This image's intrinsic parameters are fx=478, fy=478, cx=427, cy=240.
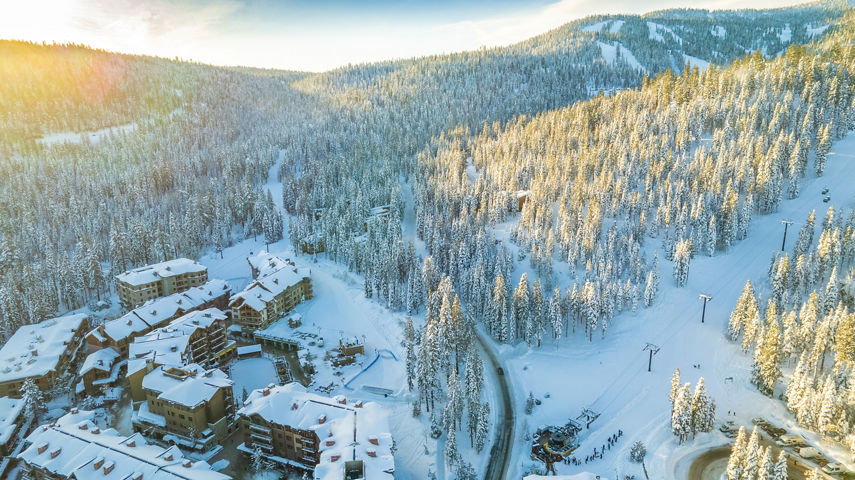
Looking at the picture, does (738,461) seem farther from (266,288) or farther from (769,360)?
(266,288)

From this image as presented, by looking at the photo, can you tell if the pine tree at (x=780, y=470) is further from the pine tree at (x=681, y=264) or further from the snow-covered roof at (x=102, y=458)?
the snow-covered roof at (x=102, y=458)

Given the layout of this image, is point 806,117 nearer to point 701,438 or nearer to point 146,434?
point 701,438

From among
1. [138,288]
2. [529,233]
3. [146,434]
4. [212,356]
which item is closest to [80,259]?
[138,288]

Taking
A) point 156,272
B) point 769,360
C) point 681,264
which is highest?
point 156,272

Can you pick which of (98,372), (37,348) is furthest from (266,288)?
(37,348)

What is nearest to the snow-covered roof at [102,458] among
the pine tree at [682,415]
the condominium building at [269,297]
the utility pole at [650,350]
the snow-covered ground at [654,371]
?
the condominium building at [269,297]

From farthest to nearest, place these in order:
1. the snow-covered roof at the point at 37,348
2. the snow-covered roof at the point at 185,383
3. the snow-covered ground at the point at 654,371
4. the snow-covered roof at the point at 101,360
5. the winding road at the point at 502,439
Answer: the snow-covered roof at the point at 101,360 → the snow-covered roof at the point at 37,348 → the snow-covered ground at the point at 654,371 → the snow-covered roof at the point at 185,383 → the winding road at the point at 502,439
